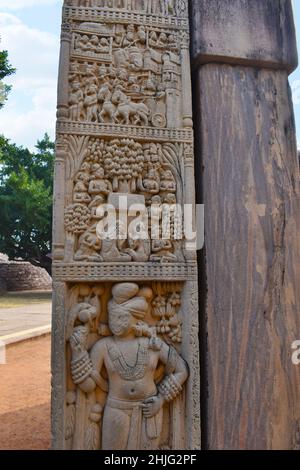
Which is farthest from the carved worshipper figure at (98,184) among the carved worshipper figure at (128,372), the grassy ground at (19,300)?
the grassy ground at (19,300)

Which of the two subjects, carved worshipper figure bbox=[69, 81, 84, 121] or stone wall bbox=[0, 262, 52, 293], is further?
stone wall bbox=[0, 262, 52, 293]

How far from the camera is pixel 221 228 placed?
234cm

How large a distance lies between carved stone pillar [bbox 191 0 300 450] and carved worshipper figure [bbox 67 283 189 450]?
30 cm

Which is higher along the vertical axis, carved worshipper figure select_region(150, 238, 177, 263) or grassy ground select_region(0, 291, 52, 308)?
carved worshipper figure select_region(150, 238, 177, 263)

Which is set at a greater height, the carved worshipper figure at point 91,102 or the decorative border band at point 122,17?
the decorative border band at point 122,17

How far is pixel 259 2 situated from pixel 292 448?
317 cm

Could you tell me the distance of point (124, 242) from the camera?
7.34 ft

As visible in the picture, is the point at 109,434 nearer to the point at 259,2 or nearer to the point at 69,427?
the point at 69,427

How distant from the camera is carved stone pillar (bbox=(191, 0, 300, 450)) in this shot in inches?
87.4

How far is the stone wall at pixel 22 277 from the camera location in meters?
21.0

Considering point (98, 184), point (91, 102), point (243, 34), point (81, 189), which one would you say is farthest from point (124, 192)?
point (243, 34)

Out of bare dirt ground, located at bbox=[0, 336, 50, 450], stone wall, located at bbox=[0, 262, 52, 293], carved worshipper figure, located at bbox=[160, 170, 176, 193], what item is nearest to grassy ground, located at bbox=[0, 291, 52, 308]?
stone wall, located at bbox=[0, 262, 52, 293]

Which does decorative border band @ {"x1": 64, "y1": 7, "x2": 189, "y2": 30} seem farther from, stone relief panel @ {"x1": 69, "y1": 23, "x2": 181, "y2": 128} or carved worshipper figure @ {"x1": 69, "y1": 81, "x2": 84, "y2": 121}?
carved worshipper figure @ {"x1": 69, "y1": 81, "x2": 84, "y2": 121}

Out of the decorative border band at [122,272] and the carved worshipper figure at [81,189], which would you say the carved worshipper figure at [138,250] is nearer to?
the decorative border band at [122,272]
